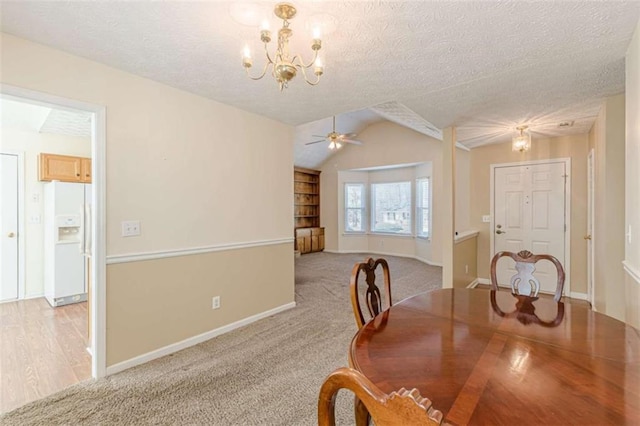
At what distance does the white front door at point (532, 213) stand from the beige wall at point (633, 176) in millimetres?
2660

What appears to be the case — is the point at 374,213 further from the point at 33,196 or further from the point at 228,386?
the point at 33,196

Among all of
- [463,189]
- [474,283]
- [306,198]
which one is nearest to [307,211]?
[306,198]

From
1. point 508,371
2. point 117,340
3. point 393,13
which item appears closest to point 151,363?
point 117,340

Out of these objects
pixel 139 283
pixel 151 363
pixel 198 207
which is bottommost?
pixel 151 363

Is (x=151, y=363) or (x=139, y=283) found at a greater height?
(x=139, y=283)

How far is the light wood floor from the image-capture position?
2.11 m

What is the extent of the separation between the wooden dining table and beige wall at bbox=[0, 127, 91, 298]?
5052mm

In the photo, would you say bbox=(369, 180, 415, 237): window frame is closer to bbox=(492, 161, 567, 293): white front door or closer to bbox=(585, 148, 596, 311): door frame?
bbox=(492, 161, 567, 293): white front door

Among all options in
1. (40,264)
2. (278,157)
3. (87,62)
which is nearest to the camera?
(87,62)

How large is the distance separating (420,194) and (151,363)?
6.55m

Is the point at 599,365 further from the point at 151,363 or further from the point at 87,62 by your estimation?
the point at 87,62

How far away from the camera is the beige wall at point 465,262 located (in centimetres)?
401

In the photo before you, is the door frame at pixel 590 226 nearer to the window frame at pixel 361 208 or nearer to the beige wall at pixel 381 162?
the beige wall at pixel 381 162

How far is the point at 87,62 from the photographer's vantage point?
7.18 feet
